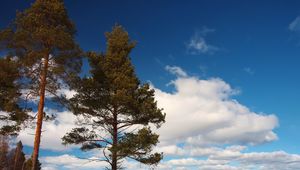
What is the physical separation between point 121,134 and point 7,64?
340 inches

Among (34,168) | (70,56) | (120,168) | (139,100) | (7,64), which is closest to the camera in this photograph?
(34,168)

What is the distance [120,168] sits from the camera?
21.9 meters

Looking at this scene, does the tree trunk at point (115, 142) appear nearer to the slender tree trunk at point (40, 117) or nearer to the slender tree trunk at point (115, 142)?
the slender tree trunk at point (115, 142)

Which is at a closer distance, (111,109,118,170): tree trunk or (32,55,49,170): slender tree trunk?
(32,55,49,170): slender tree trunk

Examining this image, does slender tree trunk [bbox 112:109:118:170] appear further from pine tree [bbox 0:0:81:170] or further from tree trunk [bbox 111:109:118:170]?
pine tree [bbox 0:0:81:170]

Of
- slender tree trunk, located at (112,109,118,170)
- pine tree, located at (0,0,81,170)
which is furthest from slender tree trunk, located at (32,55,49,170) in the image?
slender tree trunk, located at (112,109,118,170)

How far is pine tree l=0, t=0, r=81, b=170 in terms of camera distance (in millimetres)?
18422

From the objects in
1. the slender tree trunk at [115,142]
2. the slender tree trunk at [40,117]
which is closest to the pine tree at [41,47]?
the slender tree trunk at [40,117]

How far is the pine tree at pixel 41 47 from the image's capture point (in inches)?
725

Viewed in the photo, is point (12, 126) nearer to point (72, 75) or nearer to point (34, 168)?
point (34, 168)

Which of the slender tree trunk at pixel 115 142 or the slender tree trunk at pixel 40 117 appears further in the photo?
the slender tree trunk at pixel 115 142

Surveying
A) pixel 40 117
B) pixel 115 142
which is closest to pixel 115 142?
pixel 115 142

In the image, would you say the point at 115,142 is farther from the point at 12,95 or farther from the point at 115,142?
the point at 12,95

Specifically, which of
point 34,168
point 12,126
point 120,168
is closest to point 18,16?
point 12,126
